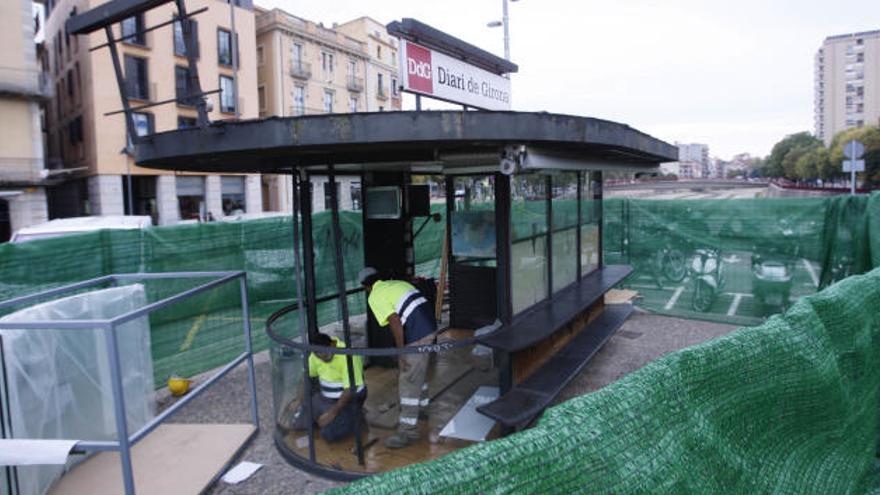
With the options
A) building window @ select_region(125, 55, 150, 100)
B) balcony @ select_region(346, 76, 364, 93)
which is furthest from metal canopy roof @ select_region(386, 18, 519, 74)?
balcony @ select_region(346, 76, 364, 93)

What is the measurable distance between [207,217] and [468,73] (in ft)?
99.2

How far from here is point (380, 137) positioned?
11.9ft

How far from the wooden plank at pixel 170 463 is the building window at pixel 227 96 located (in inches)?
1334

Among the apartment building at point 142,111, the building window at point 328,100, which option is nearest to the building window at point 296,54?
the building window at point 328,100

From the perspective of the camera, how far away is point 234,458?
5.15m

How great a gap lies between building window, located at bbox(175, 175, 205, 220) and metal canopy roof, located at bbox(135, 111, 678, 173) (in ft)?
102

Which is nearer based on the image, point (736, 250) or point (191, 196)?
point (736, 250)

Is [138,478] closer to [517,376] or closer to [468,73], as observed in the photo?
[517,376]

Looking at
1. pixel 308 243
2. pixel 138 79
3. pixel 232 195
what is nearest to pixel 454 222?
pixel 308 243

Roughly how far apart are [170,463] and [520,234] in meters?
3.82

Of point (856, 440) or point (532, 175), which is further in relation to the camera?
point (532, 175)

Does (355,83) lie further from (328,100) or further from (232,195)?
(232,195)

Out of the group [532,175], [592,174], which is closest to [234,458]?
[532,175]

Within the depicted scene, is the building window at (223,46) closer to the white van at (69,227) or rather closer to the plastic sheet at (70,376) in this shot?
the white van at (69,227)
